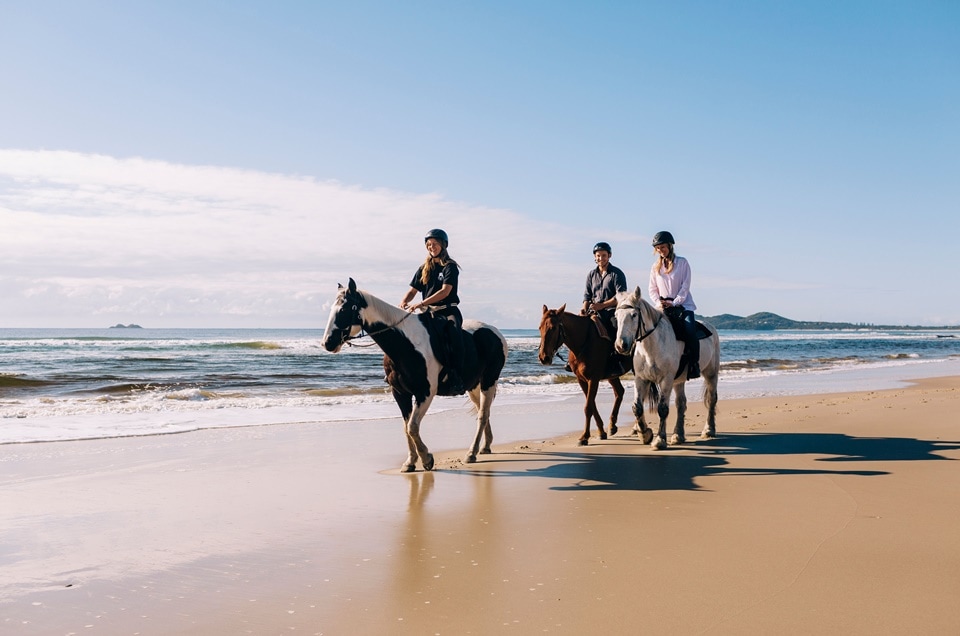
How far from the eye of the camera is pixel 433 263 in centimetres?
722

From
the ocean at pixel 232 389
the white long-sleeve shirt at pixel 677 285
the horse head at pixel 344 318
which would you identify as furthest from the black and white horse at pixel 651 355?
the ocean at pixel 232 389

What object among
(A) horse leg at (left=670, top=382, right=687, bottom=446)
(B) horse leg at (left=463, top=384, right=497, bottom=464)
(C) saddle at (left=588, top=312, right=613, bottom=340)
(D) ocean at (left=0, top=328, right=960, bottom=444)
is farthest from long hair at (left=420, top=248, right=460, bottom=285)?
(D) ocean at (left=0, top=328, right=960, bottom=444)

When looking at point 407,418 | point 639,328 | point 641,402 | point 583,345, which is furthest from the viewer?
point 583,345

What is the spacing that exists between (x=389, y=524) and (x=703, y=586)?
2.10m

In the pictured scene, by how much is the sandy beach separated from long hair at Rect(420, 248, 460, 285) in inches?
72.7

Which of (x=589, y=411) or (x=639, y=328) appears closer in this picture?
(x=639, y=328)

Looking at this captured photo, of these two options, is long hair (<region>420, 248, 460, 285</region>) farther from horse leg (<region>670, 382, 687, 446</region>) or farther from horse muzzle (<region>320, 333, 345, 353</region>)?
horse leg (<region>670, 382, 687, 446</region>)

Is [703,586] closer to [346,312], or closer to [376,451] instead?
[346,312]

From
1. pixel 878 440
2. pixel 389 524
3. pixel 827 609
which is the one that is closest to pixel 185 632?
pixel 389 524

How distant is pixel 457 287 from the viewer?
7145 millimetres

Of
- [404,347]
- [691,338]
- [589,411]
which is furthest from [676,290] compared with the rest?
[404,347]

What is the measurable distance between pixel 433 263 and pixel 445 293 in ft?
1.35

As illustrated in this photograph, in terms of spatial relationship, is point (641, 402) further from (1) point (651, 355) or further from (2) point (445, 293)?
(2) point (445, 293)

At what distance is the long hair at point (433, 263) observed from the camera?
716 cm
